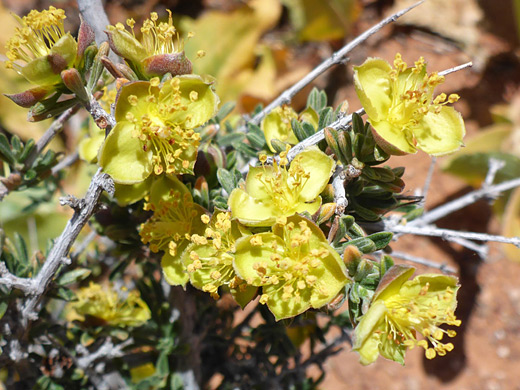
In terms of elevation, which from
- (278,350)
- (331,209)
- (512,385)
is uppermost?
(331,209)

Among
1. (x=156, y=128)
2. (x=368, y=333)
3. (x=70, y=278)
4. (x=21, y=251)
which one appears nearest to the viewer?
(x=368, y=333)

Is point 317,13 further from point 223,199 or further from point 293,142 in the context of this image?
point 223,199

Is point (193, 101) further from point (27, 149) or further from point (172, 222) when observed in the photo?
point (27, 149)

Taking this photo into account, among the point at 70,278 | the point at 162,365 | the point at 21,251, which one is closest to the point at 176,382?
the point at 162,365

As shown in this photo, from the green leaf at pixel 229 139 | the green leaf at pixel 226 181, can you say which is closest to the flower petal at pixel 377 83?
the green leaf at pixel 226 181

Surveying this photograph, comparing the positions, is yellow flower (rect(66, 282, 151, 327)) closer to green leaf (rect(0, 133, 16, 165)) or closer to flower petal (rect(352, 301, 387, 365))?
green leaf (rect(0, 133, 16, 165))

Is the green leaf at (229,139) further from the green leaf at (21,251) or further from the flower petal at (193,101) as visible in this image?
the green leaf at (21,251)

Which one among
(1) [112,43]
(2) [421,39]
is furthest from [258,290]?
(2) [421,39]

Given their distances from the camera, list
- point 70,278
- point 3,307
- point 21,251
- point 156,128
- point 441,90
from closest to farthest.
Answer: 1. point 156,128
2. point 3,307
3. point 70,278
4. point 21,251
5. point 441,90
